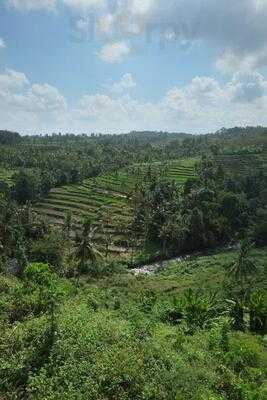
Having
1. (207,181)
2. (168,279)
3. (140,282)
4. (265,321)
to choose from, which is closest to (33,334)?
(265,321)

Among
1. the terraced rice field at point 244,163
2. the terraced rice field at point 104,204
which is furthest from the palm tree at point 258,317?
the terraced rice field at point 244,163

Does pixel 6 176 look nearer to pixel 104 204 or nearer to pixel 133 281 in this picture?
pixel 104 204

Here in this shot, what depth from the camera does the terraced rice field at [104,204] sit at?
100 m

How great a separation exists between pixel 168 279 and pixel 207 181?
46.8 metres

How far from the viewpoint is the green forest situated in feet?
70.3

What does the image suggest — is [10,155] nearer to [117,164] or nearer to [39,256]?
[117,164]

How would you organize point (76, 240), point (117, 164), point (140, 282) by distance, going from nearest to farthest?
point (140, 282)
point (76, 240)
point (117, 164)

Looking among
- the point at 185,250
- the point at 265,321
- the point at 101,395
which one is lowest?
the point at 185,250

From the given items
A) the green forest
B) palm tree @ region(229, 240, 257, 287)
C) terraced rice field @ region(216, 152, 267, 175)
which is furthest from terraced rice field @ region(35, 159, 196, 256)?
palm tree @ region(229, 240, 257, 287)

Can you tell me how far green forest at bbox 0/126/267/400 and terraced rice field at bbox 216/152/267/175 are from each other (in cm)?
54

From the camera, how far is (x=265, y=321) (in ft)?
116

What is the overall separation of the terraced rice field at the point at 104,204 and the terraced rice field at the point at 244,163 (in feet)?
38.1

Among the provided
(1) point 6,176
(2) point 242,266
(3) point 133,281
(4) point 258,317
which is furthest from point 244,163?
(4) point 258,317

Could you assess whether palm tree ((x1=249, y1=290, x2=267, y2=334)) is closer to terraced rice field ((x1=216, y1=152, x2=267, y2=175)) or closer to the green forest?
A: the green forest
